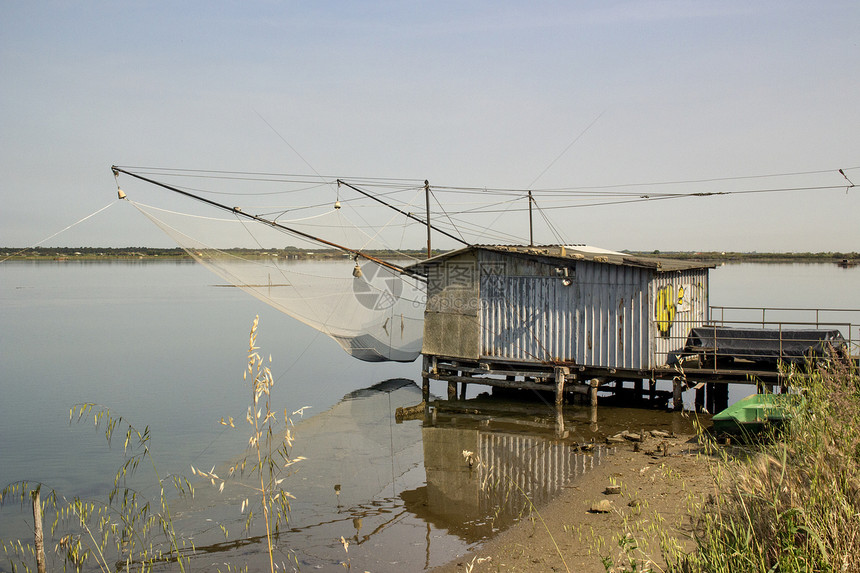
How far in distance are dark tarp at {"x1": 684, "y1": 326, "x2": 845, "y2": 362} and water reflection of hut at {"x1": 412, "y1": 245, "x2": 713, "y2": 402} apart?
0.73m

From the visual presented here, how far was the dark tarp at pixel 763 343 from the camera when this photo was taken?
1593 centimetres

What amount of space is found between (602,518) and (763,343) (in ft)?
31.6

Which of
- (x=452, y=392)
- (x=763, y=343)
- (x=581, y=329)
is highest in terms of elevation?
(x=581, y=329)

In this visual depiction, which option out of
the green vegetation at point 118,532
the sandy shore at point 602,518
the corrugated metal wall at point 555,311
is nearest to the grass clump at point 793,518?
the sandy shore at point 602,518

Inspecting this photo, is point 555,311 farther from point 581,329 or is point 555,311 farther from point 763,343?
point 763,343

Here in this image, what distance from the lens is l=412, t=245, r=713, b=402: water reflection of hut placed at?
16828mm

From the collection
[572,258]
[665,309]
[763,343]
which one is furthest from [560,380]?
[763,343]

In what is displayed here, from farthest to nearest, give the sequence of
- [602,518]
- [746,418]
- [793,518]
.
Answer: [746,418] → [602,518] → [793,518]

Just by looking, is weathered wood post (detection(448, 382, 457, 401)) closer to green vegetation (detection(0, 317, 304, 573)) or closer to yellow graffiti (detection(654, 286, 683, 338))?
yellow graffiti (detection(654, 286, 683, 338))

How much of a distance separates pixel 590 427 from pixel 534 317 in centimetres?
336

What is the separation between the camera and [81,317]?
44438 millimetres

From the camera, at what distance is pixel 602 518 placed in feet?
31.4

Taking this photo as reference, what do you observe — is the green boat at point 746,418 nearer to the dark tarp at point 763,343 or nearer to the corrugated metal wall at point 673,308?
the dark tarp at point 763,343

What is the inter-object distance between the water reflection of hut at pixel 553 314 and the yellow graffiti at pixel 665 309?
0.03 meters
